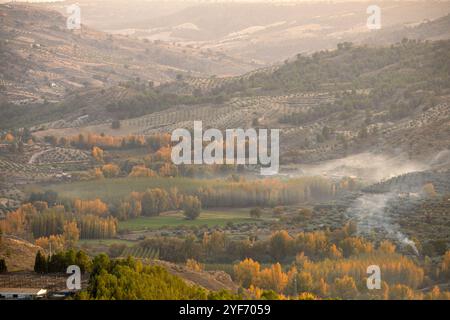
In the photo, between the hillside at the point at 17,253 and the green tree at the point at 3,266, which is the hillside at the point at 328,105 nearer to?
the hillside at the point at 17,253

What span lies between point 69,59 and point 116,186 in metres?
63.6

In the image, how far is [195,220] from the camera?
48469 mm

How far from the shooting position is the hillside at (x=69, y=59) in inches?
4299

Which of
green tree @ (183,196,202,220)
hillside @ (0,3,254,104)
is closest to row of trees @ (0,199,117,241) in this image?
green tree @ (183,196,202,220)

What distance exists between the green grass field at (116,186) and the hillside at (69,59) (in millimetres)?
41962

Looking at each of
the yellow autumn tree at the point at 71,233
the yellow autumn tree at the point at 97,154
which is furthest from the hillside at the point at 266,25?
the yellow autumn tree at the point at 71,233

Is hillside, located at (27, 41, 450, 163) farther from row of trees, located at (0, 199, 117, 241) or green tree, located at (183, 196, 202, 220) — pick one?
row of trees, located at (0, 199, 117, 241)

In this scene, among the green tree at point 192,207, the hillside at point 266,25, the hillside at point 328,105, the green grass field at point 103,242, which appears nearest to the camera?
the green grass field at point 103,242

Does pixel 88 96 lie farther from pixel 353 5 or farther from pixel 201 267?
pixel 353 5

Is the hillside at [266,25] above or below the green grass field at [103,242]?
above

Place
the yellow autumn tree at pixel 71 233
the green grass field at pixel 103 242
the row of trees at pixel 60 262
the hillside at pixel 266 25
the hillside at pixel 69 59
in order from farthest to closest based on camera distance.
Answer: the hillside at pixel 266 25 → the hillside at pixel 69 59 → the green grass field at pixel 103 242 → the yellow autumn tree at pixel 71 233 → the row of trees at pixel 60 262

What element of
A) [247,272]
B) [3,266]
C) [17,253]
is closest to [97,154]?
[17,253]

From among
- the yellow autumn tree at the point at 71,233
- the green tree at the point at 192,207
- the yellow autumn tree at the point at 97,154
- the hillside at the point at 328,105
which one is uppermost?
the hillside at the point at 328,105
